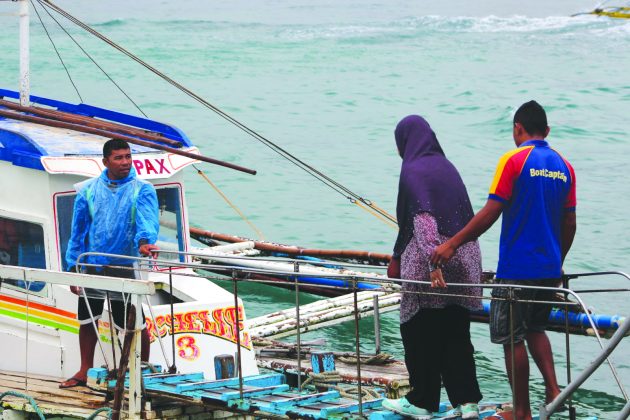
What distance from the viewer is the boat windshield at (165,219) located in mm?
8953

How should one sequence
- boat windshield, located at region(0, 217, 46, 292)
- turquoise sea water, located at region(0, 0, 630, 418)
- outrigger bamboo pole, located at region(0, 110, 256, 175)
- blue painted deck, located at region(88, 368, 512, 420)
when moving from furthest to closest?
A: turquoise sea water, located at region(0, 0, 630, 418)
outrigger bamboo pole, located at region(0, 110, 256, 175)
boat windshield, located at region(0, 217, 46, 292)
blue painted deck, located at region(88, 368, 512, 420)

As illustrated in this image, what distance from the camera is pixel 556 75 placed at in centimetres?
4141

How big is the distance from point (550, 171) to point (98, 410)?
323cm

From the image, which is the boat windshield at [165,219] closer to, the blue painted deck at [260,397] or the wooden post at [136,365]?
the blue painted deck at [260,397]

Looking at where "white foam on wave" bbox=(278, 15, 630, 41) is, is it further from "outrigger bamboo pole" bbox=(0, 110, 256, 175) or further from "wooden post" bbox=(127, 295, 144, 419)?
"wooden post" bbox=(127, 295, 144, 419)

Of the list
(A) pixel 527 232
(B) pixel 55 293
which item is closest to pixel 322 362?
(B) pixel 55 293

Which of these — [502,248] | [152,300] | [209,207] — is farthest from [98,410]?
[209,207]

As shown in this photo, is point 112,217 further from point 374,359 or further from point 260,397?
point 374,359

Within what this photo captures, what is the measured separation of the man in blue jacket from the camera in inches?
319

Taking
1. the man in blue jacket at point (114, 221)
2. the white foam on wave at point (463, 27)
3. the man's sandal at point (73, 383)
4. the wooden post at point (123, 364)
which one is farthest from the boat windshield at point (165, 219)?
the white foam on wave at point (463, 27)

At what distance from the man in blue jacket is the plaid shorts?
8.73ft

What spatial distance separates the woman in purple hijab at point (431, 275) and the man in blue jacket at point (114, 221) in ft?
7.24

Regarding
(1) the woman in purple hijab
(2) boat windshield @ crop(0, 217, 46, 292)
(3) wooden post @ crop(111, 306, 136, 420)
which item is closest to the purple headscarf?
(1) the woman in purple hijab

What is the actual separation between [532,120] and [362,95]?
1240 inches
